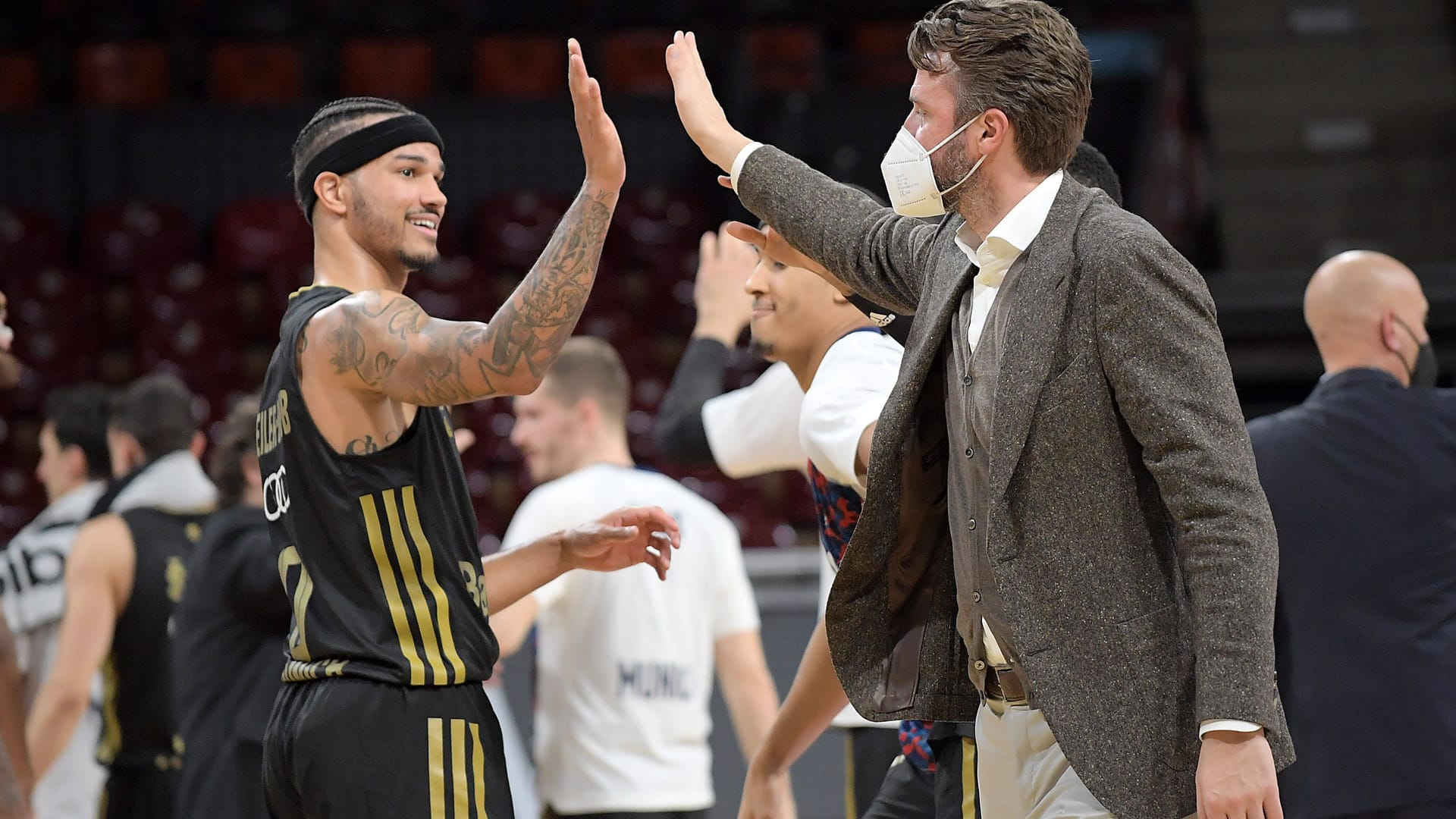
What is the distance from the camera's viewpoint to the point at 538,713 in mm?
5297

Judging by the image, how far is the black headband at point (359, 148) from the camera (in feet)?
10.3

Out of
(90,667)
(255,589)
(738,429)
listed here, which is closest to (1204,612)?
(738,429)

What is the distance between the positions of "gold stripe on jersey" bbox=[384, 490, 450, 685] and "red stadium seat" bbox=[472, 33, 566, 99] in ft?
32.9

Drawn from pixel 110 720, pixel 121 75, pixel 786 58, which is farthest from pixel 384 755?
pixel 121 75

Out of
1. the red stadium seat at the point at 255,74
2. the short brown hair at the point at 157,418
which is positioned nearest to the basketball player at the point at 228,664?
the short brown hair at the point at 157,418

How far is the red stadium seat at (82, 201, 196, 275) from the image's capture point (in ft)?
38.0

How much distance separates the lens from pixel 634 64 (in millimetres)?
12500

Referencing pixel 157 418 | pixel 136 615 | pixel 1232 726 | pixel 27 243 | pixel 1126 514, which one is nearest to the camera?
pixel 1232 726

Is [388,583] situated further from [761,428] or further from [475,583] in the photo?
[761,428]

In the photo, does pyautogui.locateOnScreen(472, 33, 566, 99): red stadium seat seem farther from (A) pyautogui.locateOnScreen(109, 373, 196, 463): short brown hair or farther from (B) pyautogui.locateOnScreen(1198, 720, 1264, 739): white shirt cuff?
(B) pyautogui.locateOnScreen(1198, 720, 1264, 739): white shirt cuff

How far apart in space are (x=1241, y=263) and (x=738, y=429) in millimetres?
7470

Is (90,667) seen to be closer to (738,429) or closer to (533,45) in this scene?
(738,429)

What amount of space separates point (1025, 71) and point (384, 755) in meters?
1.58

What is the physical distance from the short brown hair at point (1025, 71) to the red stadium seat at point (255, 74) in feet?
34.8
